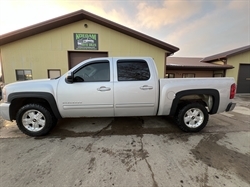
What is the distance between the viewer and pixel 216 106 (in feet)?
11.1

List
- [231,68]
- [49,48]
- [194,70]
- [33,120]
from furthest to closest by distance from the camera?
[194,70]
[231,68]
[49,48]
[33,120]

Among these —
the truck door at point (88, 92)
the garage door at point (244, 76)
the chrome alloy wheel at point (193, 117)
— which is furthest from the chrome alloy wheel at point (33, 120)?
the garage door at point (244, 76)

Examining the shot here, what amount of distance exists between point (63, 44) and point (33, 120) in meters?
5.87

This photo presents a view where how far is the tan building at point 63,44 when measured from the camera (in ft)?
23.9

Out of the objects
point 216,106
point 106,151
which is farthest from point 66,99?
point 216,106

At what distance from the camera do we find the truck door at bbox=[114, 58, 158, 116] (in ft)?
10.4

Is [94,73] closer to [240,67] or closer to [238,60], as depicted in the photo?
[238,60]

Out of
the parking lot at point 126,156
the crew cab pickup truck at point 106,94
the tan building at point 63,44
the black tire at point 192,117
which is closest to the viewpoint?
the parking lot at point 126,156

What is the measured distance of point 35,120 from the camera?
323 centimetres

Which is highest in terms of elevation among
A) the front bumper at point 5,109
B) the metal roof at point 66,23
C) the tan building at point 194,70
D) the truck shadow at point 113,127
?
the metal roof at point 66,23

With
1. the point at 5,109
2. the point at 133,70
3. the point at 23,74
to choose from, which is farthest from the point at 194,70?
the point at 23,74

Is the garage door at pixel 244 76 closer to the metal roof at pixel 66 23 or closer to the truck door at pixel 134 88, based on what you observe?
the metal roof at pixel 66 23

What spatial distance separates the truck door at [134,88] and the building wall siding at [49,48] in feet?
16.9

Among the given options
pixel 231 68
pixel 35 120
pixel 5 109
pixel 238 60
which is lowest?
pixel 35 120
